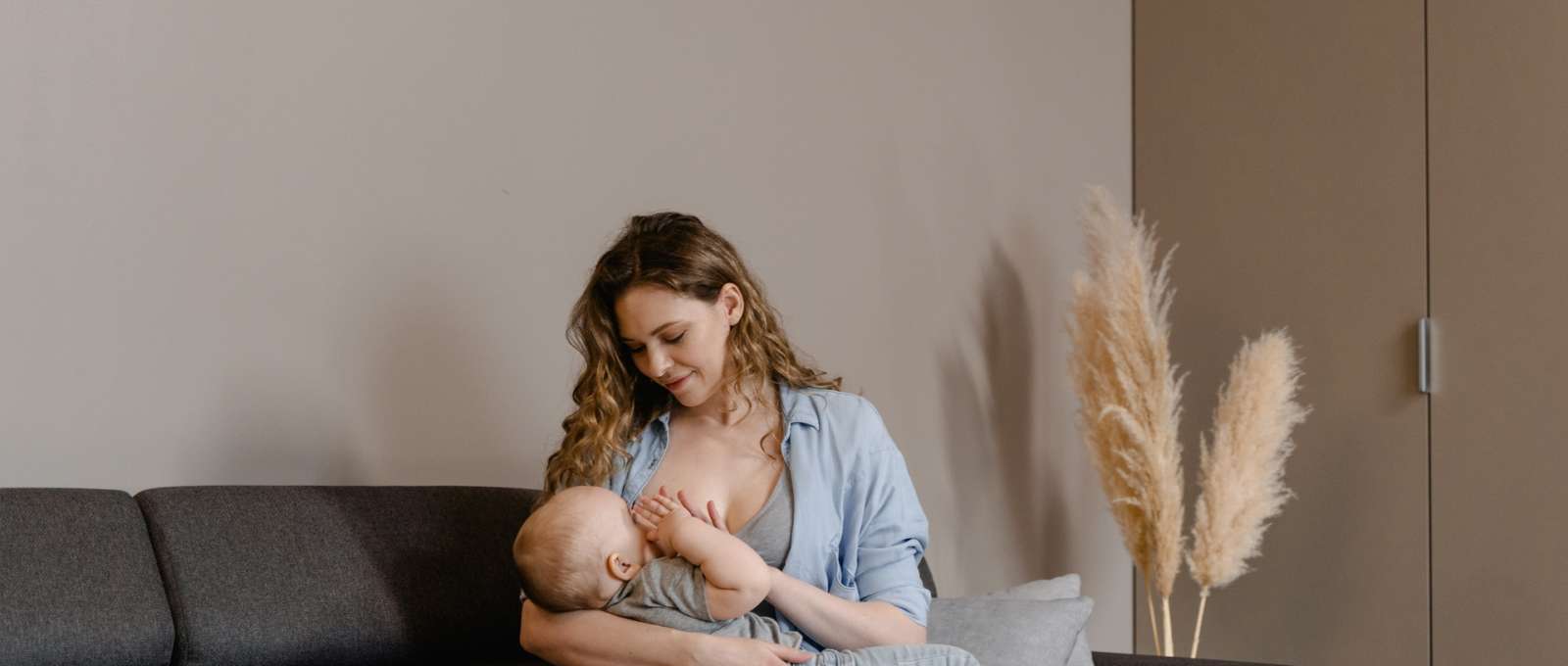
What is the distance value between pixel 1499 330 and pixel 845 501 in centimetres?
200

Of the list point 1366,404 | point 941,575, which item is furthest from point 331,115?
point 1366,404

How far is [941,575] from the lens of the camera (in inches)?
139

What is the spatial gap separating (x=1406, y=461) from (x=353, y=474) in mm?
2380

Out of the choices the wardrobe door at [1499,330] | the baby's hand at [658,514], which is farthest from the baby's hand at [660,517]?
the wardrobe door at [1499,330]

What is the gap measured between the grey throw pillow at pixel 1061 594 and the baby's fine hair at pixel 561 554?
78cm

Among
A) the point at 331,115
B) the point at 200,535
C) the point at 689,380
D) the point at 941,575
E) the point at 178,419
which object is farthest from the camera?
the point at 941,575

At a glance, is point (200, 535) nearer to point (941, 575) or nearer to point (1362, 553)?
point (941, 575)

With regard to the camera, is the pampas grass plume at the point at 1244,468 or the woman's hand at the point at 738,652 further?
the pampas grass plume at the point at 1244,468

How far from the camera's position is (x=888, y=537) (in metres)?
2.04

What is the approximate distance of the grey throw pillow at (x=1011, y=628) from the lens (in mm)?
2207

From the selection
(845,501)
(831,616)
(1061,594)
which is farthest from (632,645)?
(1061,594)

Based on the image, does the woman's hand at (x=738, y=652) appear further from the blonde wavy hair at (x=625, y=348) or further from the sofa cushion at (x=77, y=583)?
the sofa cushion at (x=77, y=583)

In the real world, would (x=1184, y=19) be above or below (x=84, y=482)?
above

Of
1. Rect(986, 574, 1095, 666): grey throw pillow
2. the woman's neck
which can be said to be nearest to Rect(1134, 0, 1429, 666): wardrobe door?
Rect(986, 574, 1095, 666): grey throw pillow
